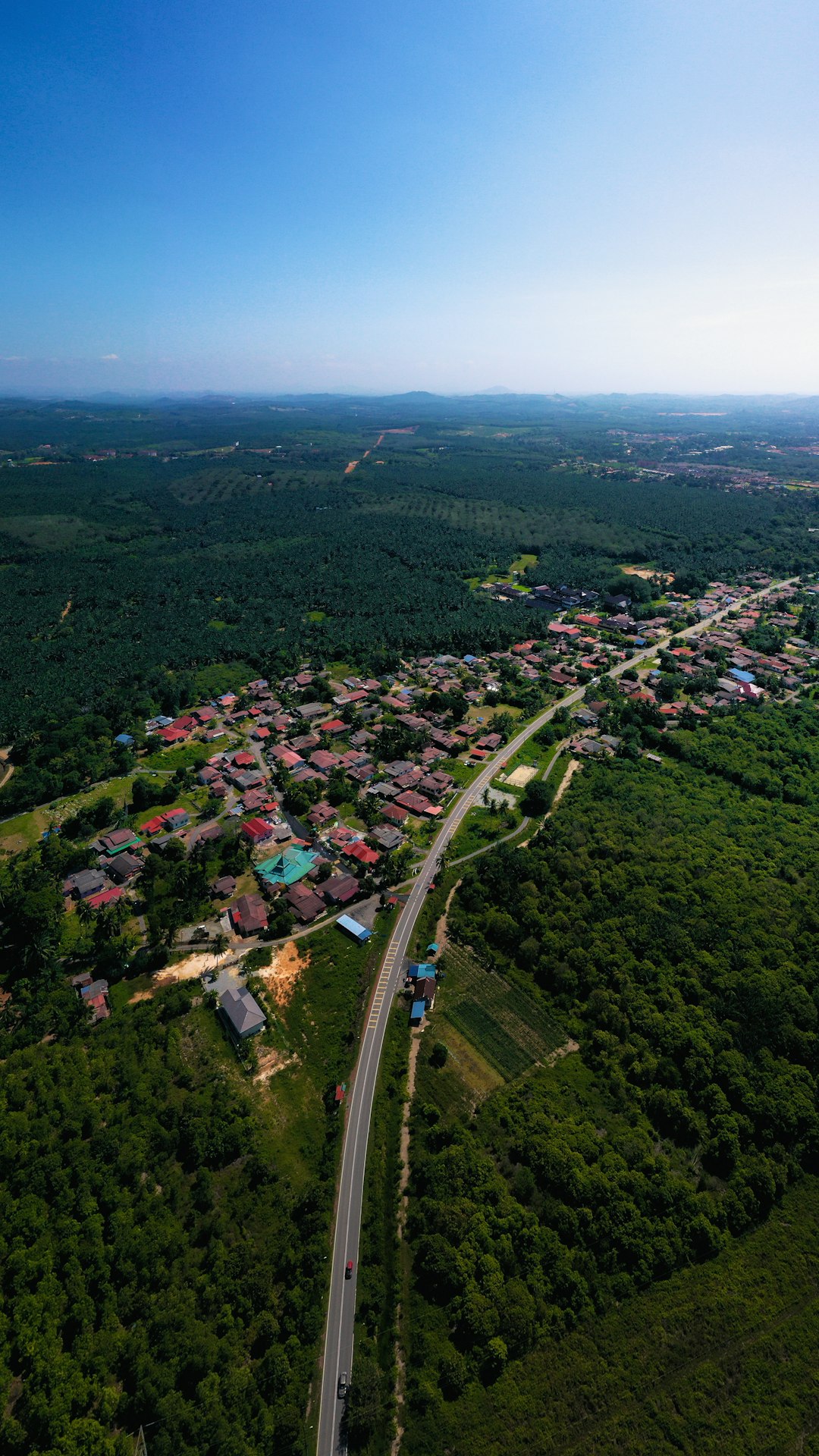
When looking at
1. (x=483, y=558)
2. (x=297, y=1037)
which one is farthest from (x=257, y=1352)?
(x=483, y=558)

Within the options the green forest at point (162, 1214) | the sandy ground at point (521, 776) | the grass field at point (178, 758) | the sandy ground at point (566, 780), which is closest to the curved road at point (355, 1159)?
the green forest at point (162, 1214)

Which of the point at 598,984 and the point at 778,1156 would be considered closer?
the point at 778,1156

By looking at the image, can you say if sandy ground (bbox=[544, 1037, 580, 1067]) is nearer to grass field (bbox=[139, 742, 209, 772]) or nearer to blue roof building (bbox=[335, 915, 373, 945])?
blue roof building (bbox=[335, 915, 373, 945])

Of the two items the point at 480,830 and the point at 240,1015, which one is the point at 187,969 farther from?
the point at 480,830

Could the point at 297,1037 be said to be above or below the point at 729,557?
below

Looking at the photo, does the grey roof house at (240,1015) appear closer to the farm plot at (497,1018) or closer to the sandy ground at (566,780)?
the farm plot at (497,1018)

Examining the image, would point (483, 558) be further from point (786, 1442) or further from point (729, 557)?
point (786, 1442)

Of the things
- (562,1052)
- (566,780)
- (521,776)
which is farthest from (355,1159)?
(566,780)
